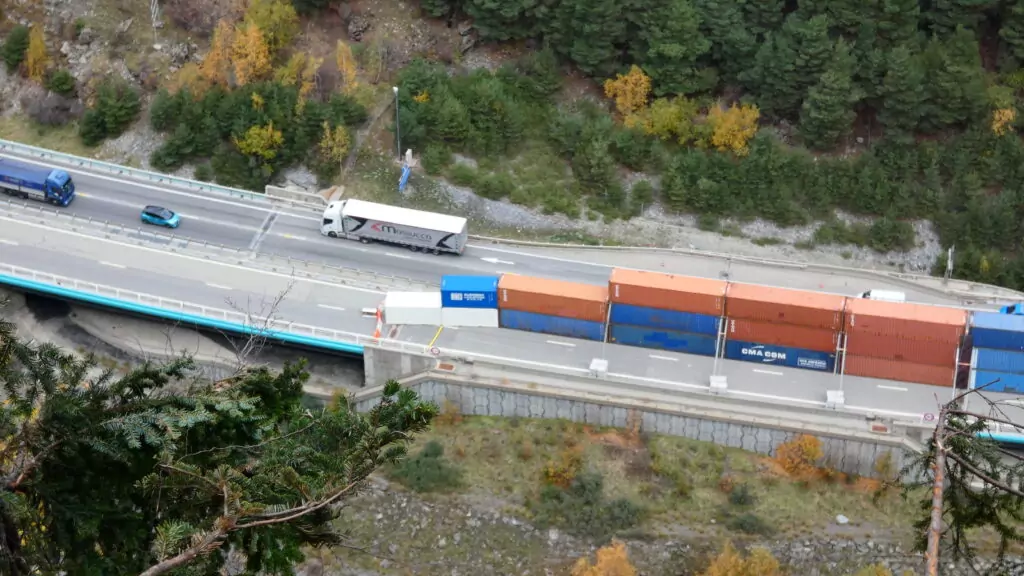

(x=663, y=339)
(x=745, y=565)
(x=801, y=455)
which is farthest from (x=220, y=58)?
(x=745, y=565)

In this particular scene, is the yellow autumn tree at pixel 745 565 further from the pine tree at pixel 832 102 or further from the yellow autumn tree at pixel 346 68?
the yellow autumn tree at pixel 346 68

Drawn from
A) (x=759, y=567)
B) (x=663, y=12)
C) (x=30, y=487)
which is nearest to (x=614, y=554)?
(x=759, y=567)

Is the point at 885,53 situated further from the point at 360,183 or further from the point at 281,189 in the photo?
the point at 281,189

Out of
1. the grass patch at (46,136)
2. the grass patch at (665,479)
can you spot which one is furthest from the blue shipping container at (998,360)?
the grass patch at (46,136)

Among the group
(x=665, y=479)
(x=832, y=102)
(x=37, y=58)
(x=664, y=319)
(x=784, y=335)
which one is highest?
(x=37, y=58)

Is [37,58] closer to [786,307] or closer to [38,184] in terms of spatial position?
[38,184]
